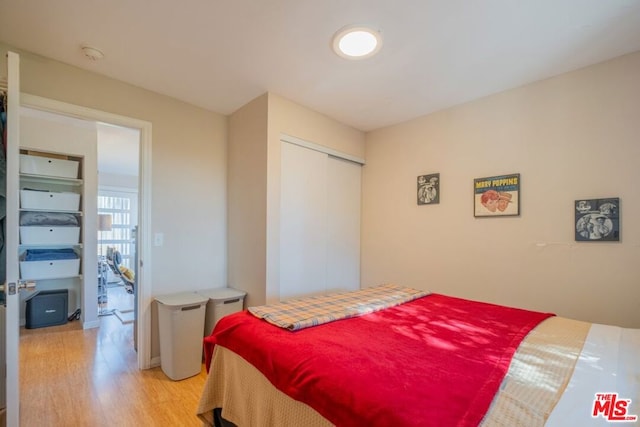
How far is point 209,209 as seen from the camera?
2922 mm

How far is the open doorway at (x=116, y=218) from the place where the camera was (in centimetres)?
418

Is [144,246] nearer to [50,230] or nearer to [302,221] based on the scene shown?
[302,221]

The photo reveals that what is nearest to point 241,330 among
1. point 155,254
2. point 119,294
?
point 155,254

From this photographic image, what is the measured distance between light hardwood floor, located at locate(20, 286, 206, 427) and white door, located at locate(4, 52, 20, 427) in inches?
23.3

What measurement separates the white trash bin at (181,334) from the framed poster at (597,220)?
116 inches

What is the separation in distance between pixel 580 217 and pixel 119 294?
21.8ft

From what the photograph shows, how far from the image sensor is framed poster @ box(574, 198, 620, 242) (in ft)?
6.28

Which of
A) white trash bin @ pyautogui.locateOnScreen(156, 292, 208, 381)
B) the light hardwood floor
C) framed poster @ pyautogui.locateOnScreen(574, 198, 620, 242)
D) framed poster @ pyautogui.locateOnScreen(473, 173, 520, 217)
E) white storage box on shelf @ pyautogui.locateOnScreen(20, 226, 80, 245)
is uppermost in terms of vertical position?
framed poster @ pyautogui.locateOnScreen(473, 173, 520, 217)

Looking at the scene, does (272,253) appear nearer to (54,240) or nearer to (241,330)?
(241,330)

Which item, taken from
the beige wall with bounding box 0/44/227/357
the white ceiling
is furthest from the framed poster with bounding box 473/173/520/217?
the beige wall with bounding box 0/44/227/357

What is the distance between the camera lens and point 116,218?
6.56m

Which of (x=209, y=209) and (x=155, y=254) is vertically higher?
(x=209, y=209)

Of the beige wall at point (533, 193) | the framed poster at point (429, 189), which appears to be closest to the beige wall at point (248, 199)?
the beige wall at point (533, 193)

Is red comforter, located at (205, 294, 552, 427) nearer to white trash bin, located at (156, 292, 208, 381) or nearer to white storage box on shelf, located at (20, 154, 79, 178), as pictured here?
white trash bin, located at (156, 292, 208, 381)
